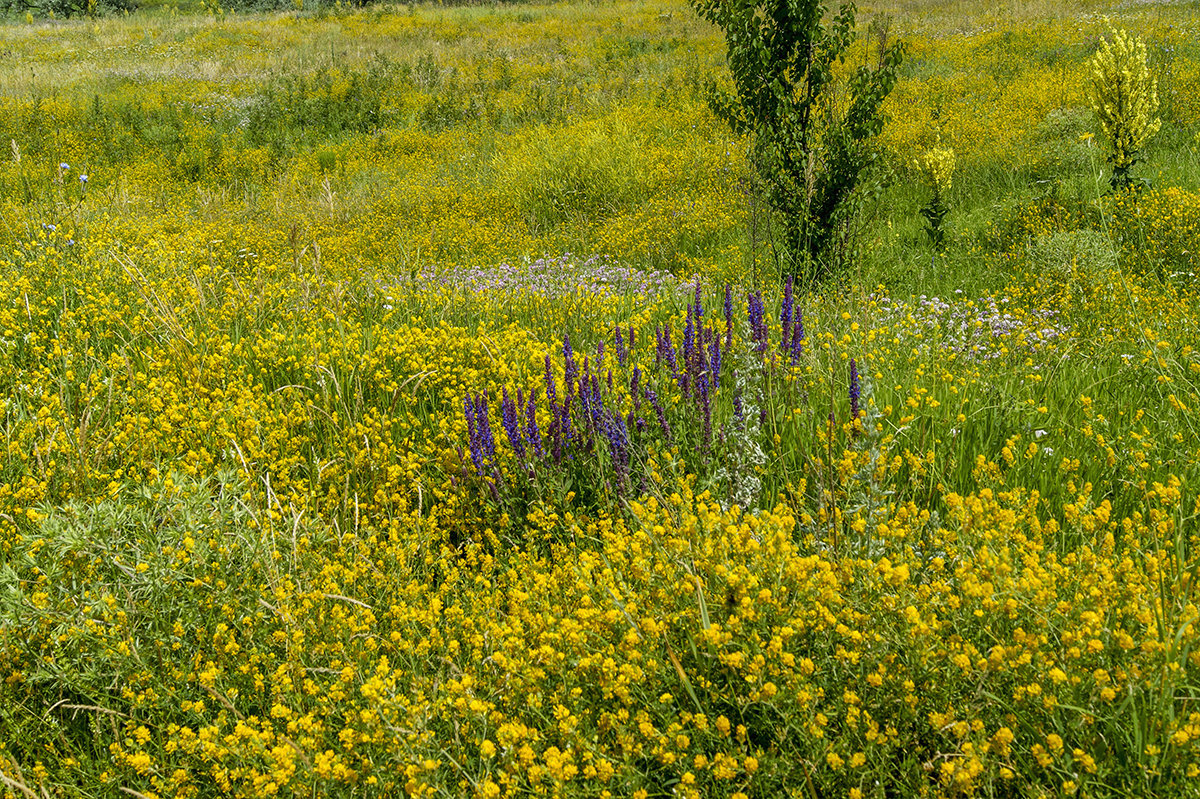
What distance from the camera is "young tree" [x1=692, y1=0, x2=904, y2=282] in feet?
17.0

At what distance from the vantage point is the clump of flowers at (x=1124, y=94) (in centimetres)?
598

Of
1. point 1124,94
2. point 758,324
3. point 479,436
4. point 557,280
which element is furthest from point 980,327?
point 479,436

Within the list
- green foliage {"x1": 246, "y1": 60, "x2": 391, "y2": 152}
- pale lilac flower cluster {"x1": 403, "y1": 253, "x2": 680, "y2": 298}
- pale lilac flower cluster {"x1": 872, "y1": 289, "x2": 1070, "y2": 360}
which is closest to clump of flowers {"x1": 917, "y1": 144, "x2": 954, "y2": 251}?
pale lilac flower cluster {"x1": 872, "y1": 289, "x2": 1070, "y2": 360}

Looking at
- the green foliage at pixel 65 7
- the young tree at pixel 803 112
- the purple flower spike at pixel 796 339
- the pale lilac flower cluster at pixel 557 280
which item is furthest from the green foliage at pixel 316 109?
the green foliage at pixel 65 7

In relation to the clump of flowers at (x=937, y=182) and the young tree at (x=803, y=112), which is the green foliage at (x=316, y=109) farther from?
the clump of flowers at (x=937, y=182)

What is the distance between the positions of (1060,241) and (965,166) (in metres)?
3.52

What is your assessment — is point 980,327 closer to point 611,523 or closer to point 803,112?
point 803,112

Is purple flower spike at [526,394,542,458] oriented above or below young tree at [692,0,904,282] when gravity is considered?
below

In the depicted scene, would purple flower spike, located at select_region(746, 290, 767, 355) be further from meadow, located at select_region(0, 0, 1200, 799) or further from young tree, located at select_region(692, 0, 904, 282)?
young tree, located at select_region(692, 0, 904, 282)

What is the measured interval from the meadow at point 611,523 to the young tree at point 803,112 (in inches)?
13.2

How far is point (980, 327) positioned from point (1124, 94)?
10.3ft

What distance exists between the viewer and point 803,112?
218 inches

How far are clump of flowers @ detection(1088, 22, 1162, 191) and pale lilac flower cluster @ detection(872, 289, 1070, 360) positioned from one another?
2.23m

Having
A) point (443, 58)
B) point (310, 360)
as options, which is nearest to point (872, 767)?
point (310, 360)
